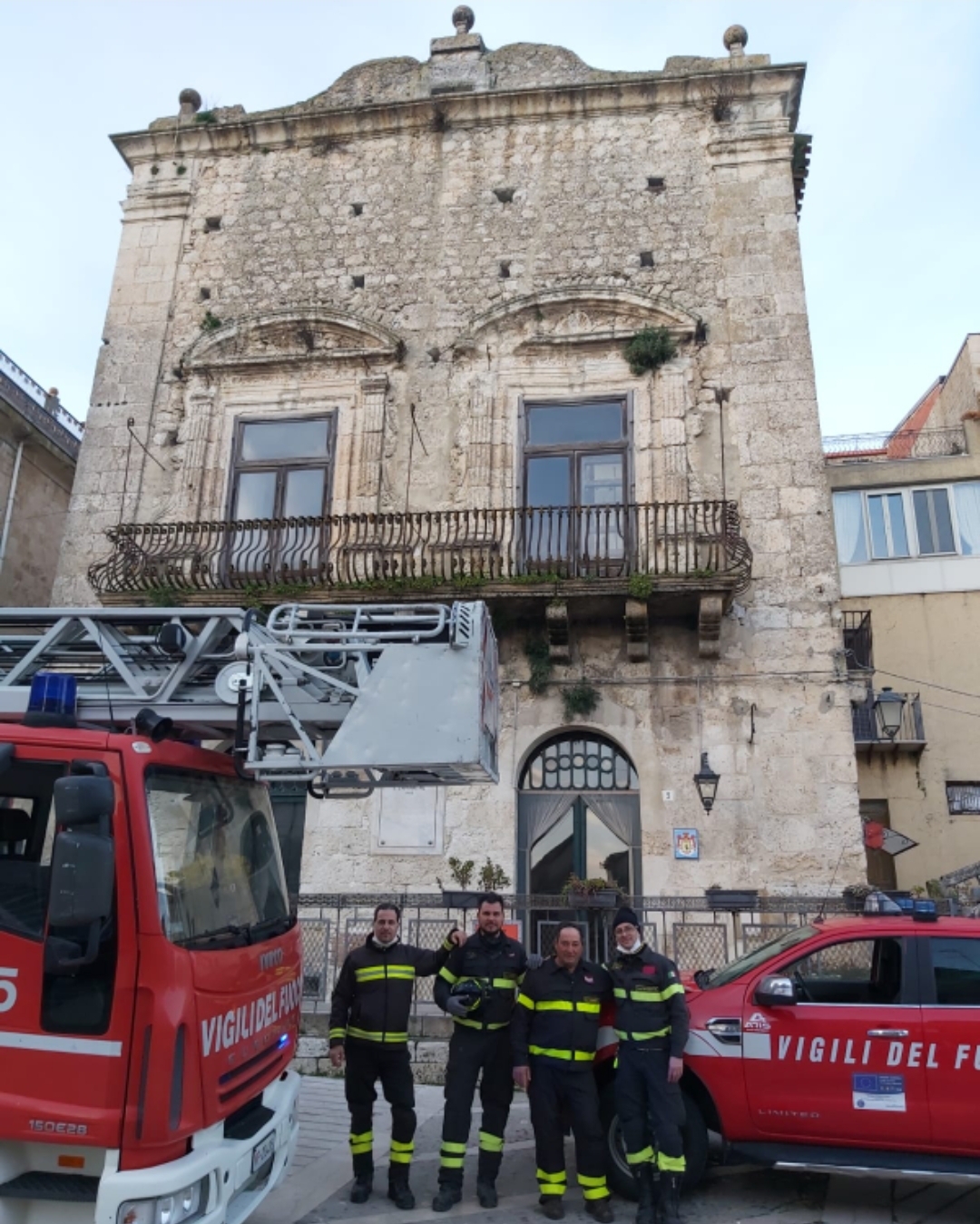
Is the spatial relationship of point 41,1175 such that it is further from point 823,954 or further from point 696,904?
point 696,904

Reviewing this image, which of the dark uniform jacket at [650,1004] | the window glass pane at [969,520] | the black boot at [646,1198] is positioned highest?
the window glass pane at [969,520]

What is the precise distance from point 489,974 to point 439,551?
275 inches

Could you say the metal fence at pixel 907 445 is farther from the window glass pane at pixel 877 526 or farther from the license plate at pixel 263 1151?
the license plate at pixel 263 1151

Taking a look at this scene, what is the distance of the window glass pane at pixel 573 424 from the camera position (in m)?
12.9

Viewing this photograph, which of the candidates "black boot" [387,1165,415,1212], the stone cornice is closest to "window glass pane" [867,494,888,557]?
the stone cornice

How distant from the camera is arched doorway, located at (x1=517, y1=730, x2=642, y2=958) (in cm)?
1133

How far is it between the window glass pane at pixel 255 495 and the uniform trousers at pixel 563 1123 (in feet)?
31.1

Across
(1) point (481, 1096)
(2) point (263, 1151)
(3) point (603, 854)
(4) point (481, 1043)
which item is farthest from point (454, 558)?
(2) point (263, 1151)

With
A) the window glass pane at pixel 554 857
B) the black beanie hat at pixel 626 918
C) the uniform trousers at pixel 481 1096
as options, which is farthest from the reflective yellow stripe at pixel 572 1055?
the window glass pane at pixel 554 857

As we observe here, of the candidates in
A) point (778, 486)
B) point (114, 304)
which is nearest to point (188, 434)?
point (114, 304)

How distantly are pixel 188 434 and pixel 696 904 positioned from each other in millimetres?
9622

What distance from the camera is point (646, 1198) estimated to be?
17.0 feet

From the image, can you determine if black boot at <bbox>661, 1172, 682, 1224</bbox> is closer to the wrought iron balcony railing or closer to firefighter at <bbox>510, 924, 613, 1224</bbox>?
firefighter at <bbox>510, 924, 613, 1224</bbox>

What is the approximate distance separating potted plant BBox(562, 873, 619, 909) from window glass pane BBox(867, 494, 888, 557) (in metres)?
12.9
